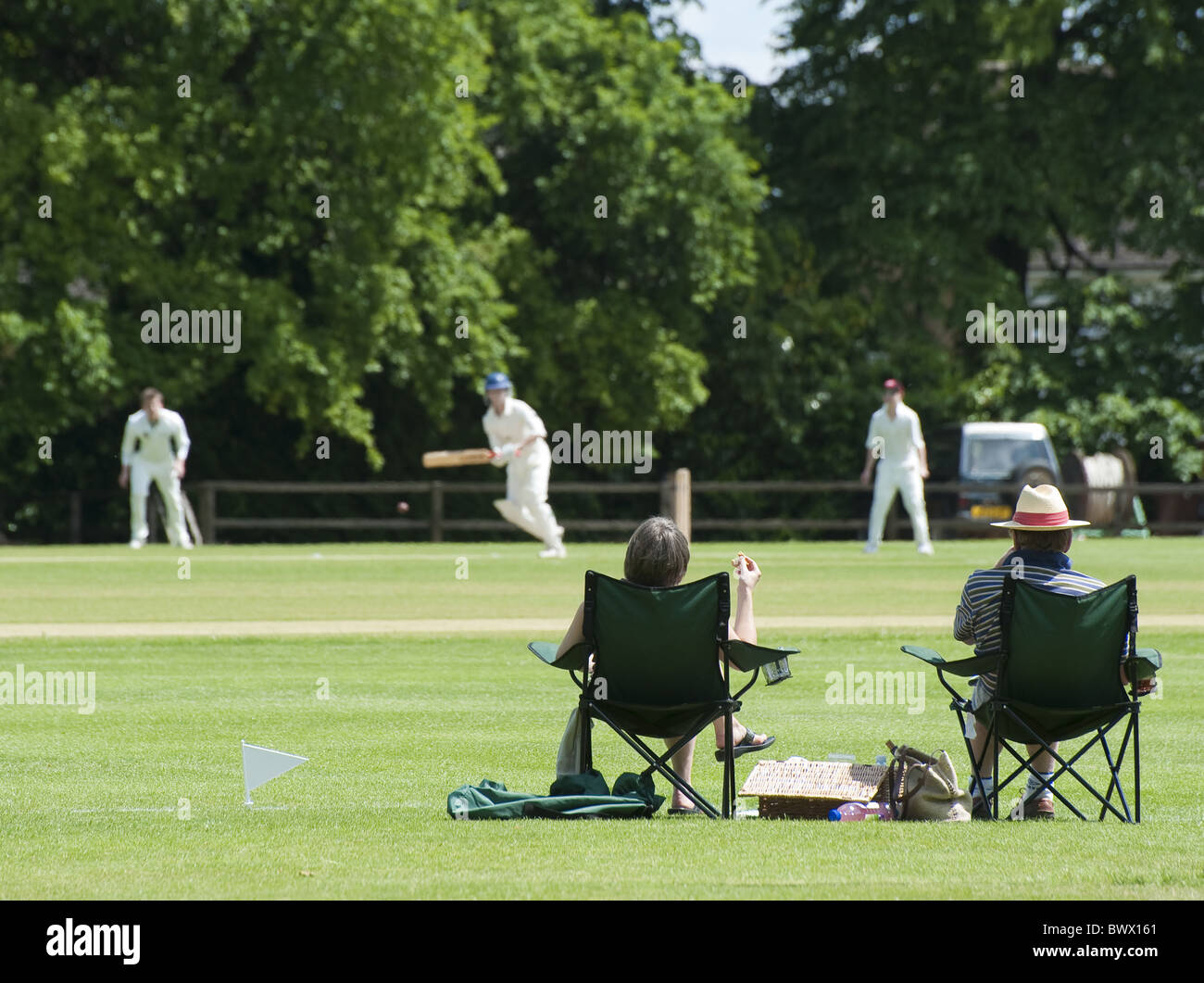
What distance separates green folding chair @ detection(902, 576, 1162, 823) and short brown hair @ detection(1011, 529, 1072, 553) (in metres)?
0.41

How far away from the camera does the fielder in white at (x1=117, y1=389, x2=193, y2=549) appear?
27578 mm

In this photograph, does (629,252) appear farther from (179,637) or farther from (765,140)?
(179,637)

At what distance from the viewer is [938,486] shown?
3300 cm

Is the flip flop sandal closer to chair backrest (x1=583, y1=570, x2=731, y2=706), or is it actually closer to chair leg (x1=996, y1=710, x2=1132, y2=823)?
chair backrest (x1=583, y1=570, x2=731, y2=706)

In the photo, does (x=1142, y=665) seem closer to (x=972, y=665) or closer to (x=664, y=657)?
(x=972, y=665)

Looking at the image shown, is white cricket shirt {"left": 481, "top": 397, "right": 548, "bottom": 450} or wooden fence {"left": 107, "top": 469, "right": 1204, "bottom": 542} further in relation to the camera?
wooden fence {"left": 107, "top": 469, "right": 1204, "bottom": 542}

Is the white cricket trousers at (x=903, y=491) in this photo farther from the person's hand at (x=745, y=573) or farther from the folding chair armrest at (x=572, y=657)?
the folding chair armrest at (x=572, y=657)

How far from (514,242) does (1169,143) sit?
1229cm

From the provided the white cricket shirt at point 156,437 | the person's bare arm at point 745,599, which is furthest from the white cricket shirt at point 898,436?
the person's bare arm at point 745,599

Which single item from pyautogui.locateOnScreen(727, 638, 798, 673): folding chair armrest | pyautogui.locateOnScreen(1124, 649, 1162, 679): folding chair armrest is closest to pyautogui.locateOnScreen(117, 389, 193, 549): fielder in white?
pyautogui.locateOnScreen(727, 638, 798, 673): folding chair armrest

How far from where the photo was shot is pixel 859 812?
25.6 feet

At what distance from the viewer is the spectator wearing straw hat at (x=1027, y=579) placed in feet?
26.1
